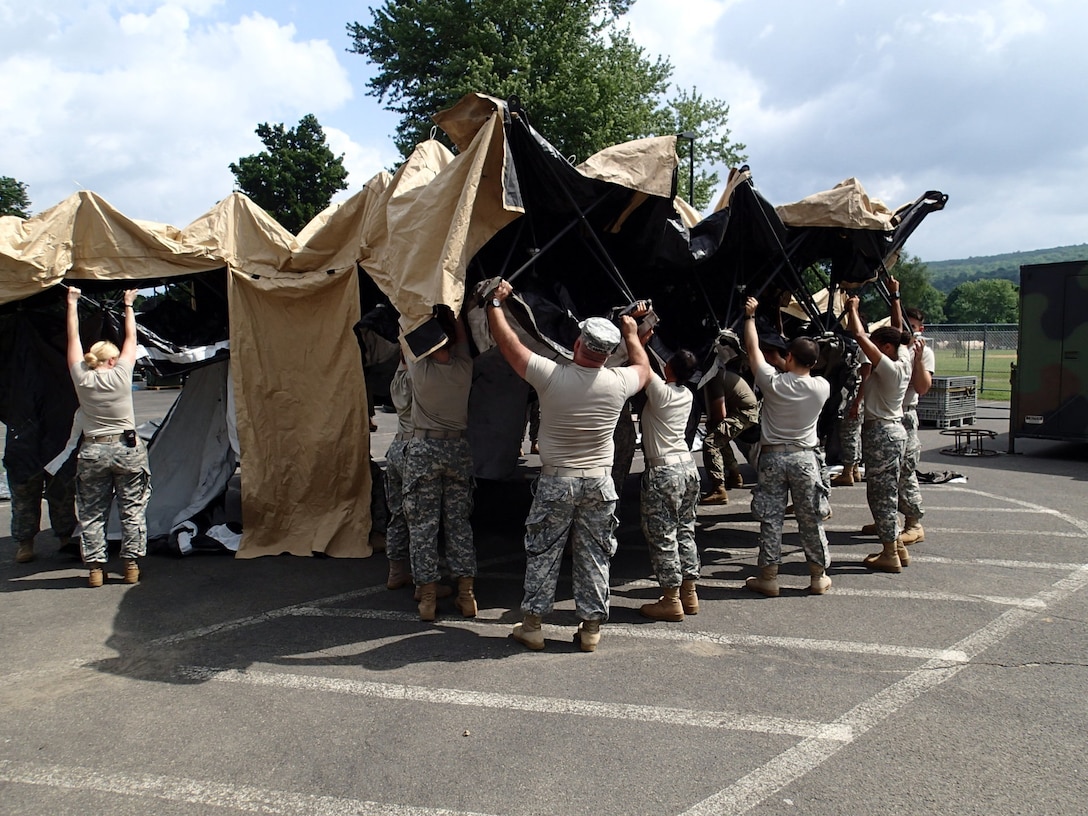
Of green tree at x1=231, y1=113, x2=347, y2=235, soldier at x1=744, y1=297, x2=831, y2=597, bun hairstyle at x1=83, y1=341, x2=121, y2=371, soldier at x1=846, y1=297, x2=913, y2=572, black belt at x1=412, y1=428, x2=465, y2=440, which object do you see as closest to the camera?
black belt at x1=412, y1=428, x2=465, y2=440

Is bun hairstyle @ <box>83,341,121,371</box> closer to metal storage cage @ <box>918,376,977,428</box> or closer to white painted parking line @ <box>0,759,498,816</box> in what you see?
white painted parking line @ <box>0,759,498,816</box>

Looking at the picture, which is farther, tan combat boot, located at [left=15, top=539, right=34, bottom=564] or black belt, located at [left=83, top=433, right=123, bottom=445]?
tan combat boot, located at [left=15, top=539, right=34, bottom=564]

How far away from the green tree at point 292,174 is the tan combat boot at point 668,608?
94.8 ft

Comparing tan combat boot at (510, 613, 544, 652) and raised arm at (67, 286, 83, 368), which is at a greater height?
raised arm at (67, 286, 83, 368)

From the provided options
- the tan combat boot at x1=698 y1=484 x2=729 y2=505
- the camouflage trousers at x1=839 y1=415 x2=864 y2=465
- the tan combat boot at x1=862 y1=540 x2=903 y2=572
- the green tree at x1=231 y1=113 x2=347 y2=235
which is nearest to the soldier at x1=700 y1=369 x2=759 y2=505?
the tan combat boot at x1=698 y1=484 x2=729 y2=505

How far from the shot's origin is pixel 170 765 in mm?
3445

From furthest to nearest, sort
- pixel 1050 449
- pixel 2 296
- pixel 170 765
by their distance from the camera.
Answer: pixel 1050 449 < pixel 2 296 < pixel 170 765

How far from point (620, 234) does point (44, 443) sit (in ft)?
17.4

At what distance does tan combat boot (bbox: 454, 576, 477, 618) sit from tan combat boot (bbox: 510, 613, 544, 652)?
61cm

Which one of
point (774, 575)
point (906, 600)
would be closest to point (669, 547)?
point (774, 575)

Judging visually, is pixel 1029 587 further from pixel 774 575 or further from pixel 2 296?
pixel 2 296

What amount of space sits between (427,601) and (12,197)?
46490 mm

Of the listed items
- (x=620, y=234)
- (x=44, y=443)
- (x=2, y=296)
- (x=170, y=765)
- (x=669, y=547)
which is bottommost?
(x=170, y=765)

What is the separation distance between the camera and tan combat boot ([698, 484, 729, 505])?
8.78 m
